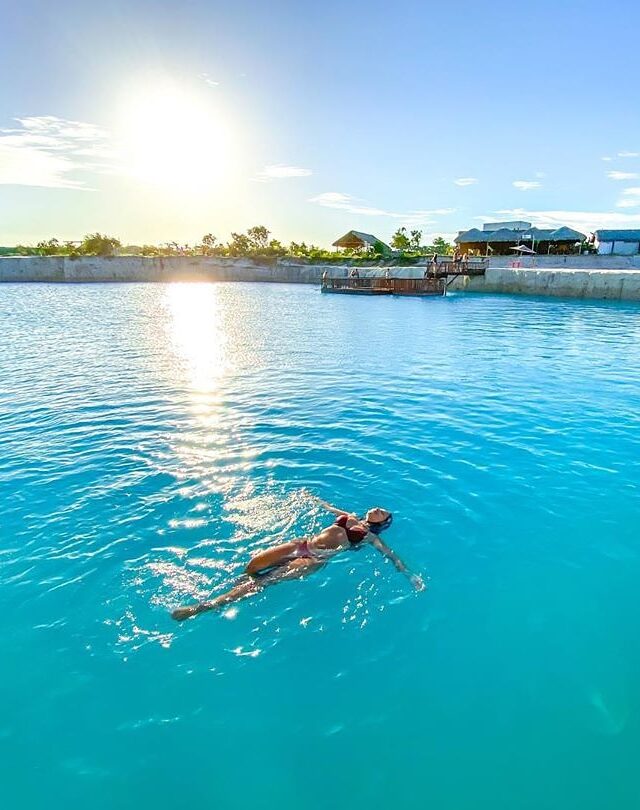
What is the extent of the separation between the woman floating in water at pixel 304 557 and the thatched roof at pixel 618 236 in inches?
2512

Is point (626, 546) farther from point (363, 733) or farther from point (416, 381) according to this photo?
point (416, 381)

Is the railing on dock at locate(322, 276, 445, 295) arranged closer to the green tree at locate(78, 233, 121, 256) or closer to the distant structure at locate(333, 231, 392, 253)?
the distant structure at locate(333, 231, 392, 253)

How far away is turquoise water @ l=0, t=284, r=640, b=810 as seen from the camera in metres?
4.23

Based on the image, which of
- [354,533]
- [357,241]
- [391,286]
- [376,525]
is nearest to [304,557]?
[354,533]

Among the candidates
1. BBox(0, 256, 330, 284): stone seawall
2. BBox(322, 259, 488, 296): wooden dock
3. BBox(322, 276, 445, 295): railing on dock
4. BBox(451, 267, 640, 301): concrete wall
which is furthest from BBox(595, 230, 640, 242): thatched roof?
BBox(0, 256, 330, 284): stone seawall

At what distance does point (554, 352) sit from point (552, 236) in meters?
46.5

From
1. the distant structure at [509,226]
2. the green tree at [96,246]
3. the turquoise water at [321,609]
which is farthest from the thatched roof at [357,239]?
the turquoise water at [321,609]

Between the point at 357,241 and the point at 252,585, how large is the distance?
79763 millimetres

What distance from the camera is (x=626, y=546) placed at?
23.8ft

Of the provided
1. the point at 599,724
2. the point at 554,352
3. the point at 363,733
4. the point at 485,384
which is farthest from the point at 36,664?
the point at 554,352

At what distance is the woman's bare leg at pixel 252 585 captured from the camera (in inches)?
221

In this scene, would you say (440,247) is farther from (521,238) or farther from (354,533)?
(354,533)

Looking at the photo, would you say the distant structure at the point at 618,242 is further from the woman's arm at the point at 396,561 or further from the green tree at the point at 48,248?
the green tree at the point at 48,248

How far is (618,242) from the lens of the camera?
5688cm
